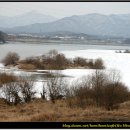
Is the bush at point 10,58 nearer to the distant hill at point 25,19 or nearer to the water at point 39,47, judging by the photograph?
the water at point 39,47

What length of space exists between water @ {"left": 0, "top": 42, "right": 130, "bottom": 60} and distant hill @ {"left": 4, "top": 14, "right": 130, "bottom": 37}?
19cm

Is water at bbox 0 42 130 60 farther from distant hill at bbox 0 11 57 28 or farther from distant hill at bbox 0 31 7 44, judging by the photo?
distant hill at bbox 0 11 57 28

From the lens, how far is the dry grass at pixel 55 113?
15.4ft

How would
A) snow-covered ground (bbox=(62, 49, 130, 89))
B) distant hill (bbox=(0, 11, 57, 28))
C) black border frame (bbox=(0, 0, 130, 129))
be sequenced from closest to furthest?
black border frame (bbox=(0, 0, 130, 129)) < snow-covered ground (bbox=(62, 49, 130, 89)) < distant hill (bbox=(0, 11, 57, 28))

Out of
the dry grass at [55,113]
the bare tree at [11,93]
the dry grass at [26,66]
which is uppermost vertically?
the dry grass at [26,66]

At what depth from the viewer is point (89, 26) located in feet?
16.5

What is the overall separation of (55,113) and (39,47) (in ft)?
3.16

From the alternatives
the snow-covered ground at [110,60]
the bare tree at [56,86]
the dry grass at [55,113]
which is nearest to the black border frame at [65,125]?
the dry grass at [55,113]

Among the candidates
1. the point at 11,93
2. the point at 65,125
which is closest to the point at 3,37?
the point at 11,93

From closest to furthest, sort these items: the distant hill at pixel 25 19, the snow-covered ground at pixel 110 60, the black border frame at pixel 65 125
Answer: the black border frame at pixel 65 125 < the snow-covered ground at pixel 110 60 < the distant hill at pixel 25 19

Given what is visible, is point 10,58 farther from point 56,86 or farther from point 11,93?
point 56,86

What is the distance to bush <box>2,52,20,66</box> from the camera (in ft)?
15.9

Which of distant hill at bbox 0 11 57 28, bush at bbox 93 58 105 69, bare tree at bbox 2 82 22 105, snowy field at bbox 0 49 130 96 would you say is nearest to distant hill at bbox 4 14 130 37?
distant hill at bbox 0 11 57 28

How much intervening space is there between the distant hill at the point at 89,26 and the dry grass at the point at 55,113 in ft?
3.34
